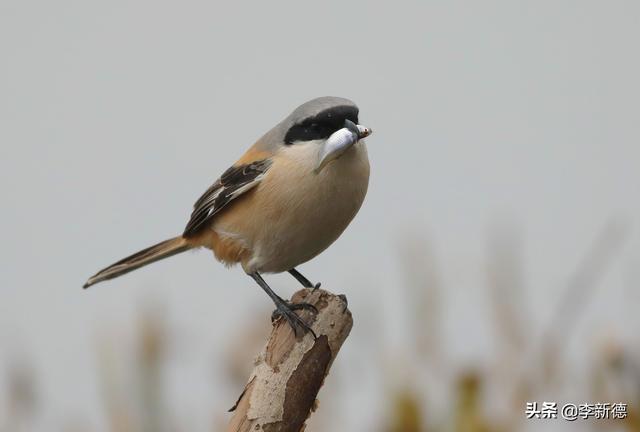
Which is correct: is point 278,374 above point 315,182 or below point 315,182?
below

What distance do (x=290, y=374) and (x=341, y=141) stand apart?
2.64 ft

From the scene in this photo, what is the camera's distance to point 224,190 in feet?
11.0

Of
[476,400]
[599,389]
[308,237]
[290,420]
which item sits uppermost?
[308,237]

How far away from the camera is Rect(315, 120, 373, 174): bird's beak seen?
9.07 feet

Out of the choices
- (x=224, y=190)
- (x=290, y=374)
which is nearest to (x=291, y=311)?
(x=290, y=374)

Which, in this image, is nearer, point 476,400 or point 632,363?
point 476,400

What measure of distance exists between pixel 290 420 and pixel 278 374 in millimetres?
139

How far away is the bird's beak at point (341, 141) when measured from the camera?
9.07ft

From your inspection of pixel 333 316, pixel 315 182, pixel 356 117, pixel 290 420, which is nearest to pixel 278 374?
pixel 290 420

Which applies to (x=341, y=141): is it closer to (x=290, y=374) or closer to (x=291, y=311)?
(x=291, y=311)

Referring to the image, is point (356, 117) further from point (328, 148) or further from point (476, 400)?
point (476, 400)

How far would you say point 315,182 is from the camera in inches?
114

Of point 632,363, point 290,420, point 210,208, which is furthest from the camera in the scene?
point 210,208

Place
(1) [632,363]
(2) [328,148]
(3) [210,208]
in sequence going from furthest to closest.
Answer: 1. (3) [210,208]
2. (1) [632,363]
3. (2) [328,148]
